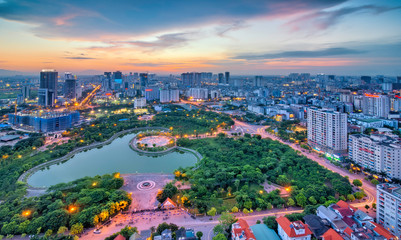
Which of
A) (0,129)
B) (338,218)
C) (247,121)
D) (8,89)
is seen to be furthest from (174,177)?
(8,89)

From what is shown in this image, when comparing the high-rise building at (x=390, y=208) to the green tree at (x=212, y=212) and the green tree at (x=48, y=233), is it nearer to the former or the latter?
the green tree at (x=212, y=212)

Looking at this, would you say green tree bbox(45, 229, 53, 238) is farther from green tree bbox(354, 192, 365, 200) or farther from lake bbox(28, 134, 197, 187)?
green tree bbox(354, 192, 365, 200)

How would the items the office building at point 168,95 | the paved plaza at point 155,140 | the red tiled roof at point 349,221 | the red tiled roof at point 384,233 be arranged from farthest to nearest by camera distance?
the office building at point 168,95, the paved plaza at point 155,140, the red tiled roof at point 349,221, the red tiled roof at point 384,233

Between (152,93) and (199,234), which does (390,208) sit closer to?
(199,234)

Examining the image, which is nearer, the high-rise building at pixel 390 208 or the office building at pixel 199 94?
the high-rise building at pixel 390 208

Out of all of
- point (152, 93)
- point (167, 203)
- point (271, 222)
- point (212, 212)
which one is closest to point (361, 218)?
point (271, 222)

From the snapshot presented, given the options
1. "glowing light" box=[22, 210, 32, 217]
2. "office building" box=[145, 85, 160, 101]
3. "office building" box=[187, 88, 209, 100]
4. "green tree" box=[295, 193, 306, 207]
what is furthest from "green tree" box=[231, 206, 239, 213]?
"office building" box=[187, 88, 209, 100]

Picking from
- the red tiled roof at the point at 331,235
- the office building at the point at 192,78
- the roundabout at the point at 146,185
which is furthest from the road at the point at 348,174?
the office building at the point at 192,78
